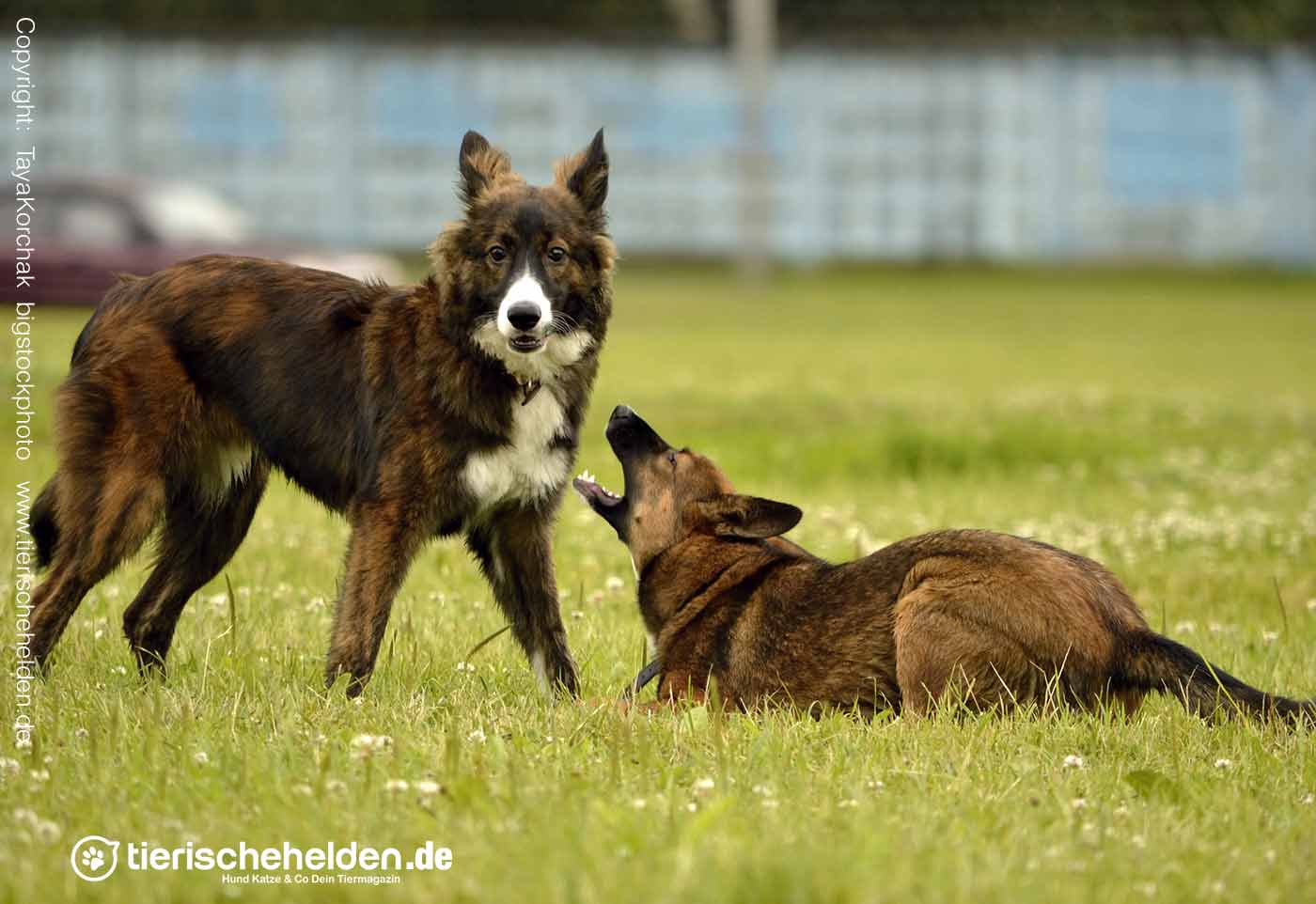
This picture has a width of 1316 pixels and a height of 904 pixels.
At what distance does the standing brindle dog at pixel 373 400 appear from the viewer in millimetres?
5098

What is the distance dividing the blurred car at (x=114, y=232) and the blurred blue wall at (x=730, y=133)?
22.8 feet

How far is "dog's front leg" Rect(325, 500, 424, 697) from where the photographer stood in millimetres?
5086

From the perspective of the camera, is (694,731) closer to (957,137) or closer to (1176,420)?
(1176,420)

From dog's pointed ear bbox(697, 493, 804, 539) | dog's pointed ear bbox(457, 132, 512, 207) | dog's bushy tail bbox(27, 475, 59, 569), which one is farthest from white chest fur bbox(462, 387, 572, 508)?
dog's bushy tail bbox(27, 475, 59, 569)

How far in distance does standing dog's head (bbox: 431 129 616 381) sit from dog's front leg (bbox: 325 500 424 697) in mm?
611

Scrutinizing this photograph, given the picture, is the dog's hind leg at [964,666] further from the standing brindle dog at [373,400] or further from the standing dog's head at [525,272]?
the standing dog's head at [525,272]

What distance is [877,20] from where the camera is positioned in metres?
32.6

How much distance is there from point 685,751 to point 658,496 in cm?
139

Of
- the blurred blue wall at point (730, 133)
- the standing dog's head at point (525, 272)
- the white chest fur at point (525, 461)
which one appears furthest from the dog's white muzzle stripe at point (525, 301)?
the blurred blue wall at point (730, 133)

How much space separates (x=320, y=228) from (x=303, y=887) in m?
29.5

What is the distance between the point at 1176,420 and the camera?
1322 centimetres

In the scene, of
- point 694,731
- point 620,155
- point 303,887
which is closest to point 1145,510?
point 694,731

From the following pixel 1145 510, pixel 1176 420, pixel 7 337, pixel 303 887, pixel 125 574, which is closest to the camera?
pixel 303 887

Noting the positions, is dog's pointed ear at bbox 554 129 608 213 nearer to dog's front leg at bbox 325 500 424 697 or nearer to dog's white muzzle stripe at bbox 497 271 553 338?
dog's white muzzle stripe at bbox 497 271 553 338
